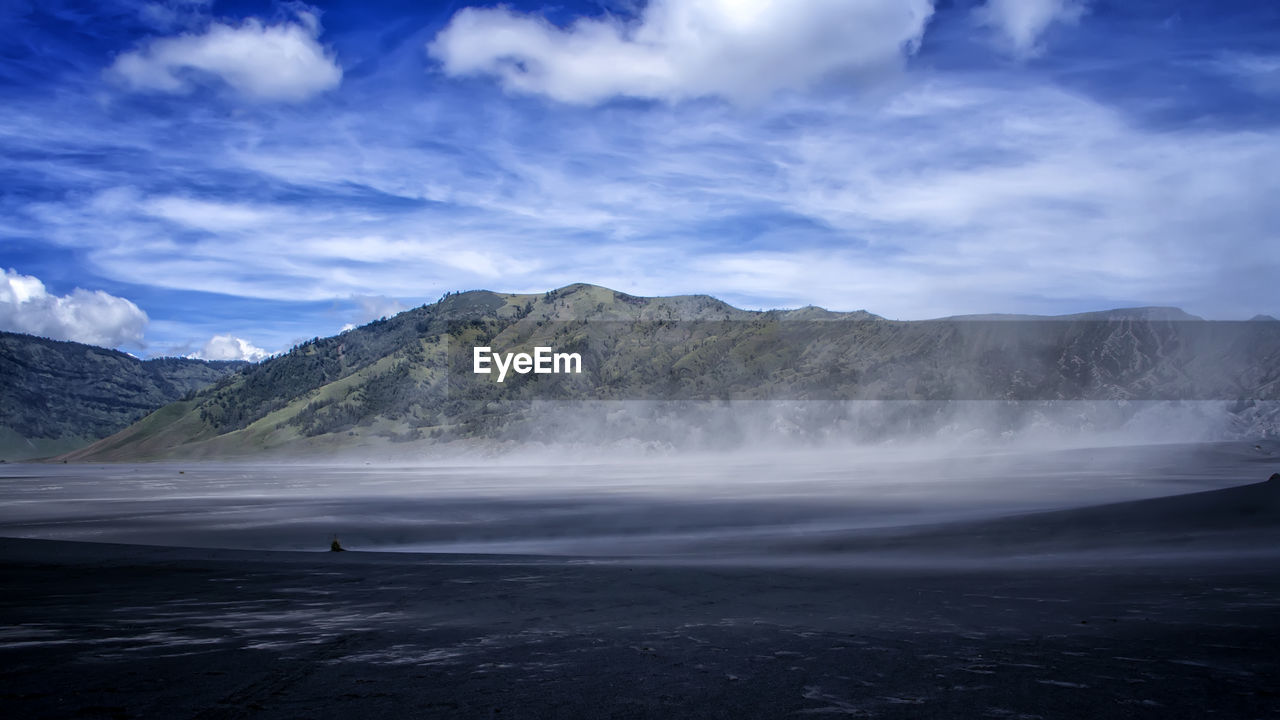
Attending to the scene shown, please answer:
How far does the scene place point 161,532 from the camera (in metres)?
21.4

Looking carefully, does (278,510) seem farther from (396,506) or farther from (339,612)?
(339,612)

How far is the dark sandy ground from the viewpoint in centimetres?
534

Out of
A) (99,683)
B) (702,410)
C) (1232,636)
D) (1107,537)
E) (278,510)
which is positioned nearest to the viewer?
(99,683)

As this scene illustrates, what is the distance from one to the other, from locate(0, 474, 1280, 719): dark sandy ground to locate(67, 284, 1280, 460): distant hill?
67535 millimetres

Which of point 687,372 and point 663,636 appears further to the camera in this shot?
point 687,372

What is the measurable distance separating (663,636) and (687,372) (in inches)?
4487

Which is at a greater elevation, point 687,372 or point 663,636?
point 687,372

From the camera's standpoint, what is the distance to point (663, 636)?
295 inches

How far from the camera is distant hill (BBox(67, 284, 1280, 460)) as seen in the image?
80188 millimetres

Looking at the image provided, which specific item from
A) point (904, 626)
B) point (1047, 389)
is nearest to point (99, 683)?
point (904, 626)

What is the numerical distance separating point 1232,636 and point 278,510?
→ 94.1 ft

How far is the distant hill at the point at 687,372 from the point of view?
3157 inches

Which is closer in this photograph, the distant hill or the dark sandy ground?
the dark sandy ground

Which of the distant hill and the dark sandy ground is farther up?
the distant hill
